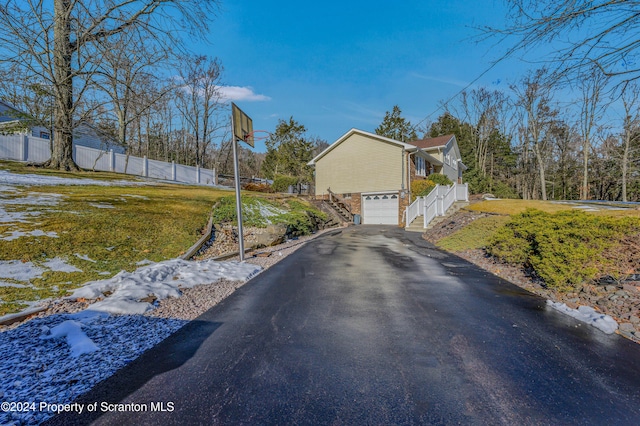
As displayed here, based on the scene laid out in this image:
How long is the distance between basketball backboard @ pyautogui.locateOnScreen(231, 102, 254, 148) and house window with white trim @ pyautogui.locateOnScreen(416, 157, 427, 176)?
15.4 meters

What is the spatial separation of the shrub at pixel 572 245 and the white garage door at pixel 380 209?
13.6 metres

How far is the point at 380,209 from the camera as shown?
20328mm

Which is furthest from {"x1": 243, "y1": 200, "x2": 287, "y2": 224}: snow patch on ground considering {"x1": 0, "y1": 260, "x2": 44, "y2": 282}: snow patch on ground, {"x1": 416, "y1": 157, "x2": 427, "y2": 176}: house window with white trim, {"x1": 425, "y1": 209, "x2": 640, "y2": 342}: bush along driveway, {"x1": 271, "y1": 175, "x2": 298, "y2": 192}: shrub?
{"x1": 271, "y1": 175, "x2": 298, "y2": 192}: shrub

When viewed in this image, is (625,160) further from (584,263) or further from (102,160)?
(102,160)

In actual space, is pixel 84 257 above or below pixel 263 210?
below

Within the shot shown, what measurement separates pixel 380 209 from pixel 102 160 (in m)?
20.4

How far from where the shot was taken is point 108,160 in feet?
65.2

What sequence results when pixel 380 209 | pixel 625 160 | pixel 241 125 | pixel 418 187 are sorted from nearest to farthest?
pixel 241 125
pixel 418 187
pixel 380 209
pixel 625 160

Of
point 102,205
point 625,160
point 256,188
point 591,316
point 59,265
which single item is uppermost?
point 625,160

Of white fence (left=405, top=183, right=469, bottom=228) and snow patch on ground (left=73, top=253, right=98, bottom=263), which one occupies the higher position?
white fence (left=405, top=183, right=469, bottom=228)

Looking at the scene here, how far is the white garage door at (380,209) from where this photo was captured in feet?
64.4

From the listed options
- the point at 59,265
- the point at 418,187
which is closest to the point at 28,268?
the point at 59,265

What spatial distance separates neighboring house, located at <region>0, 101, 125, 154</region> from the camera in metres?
9.79

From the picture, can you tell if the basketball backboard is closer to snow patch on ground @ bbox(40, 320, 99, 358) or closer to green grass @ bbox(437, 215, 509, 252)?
snow patch on ground @ bbox(40, 320, 99, 358)
